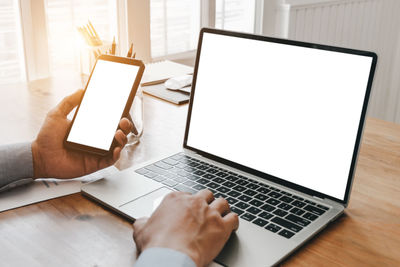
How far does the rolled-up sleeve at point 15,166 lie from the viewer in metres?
0.84

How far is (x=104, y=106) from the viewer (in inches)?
35.9

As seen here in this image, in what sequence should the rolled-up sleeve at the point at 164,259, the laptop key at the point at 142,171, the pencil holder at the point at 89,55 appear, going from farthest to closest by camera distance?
the pencil holder at the point at 89,55, the laptop key at the point at 142,171, the rolled-up sleeve at the point at 164,259

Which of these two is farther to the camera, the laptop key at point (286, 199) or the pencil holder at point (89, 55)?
the pencil holder at point (89, 55)

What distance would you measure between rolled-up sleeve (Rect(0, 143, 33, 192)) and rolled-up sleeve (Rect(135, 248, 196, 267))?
0.38 metres

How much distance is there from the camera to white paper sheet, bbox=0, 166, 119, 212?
2.62 feet

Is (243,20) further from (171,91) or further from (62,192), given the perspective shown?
(62,192)

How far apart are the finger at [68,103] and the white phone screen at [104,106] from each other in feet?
0.04

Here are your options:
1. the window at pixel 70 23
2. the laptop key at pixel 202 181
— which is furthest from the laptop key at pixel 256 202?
the window at pixel 70 23

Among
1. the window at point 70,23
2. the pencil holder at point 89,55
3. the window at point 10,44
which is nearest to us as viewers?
the pencil holder at point 89,55

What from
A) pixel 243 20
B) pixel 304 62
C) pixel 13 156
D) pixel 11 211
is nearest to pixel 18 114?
pixel 13 156

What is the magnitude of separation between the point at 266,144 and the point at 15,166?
1.58ft

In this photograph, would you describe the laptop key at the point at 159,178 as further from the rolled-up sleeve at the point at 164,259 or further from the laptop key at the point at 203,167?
the rolled-up sleeve at the point at 164,259

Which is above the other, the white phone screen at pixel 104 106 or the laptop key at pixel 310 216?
the white phone screen at pixel 104 106

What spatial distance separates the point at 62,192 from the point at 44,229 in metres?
0.13
